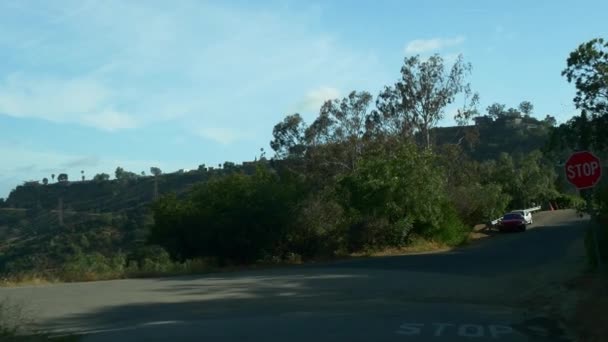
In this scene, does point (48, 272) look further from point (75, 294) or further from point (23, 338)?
point (23, 338)

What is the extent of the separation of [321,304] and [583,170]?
7.26 meters

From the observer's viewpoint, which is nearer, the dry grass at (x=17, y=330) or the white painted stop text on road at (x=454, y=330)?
the dry grass at (x=17, y=330)

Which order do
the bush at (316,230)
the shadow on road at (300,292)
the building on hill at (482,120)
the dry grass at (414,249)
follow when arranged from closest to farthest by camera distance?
1. the shadow on road at (300,292)
2. the bush at (316,230)
3. the dry grass at (414,249)
4. the building on hill at (482,120)

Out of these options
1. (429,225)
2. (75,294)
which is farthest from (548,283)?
(429,225)

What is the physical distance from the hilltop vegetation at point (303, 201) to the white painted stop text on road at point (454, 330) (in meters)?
17.0

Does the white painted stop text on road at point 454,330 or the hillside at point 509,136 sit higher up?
the hillside at point 509,136

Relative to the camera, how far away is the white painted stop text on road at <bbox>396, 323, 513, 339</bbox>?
41.9 ft

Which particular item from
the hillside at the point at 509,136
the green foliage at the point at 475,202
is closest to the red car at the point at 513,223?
the green foliage at the point at 475,202

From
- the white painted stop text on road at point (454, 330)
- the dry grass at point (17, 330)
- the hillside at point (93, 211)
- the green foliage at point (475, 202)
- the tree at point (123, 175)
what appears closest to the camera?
the dry grass at point (17, 330)

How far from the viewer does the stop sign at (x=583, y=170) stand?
1827cm

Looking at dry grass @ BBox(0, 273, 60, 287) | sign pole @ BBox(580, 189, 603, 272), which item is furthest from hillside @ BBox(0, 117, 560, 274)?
sign pole @ BBox(580, 189, 603, 272)

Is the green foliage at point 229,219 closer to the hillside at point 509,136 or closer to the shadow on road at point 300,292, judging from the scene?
the shadow on road at point 300,292

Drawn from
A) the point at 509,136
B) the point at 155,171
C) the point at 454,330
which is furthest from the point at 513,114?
the point at 454,330

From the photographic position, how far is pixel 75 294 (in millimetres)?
21906
